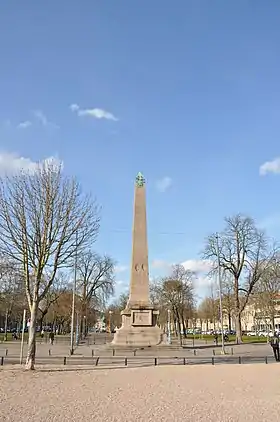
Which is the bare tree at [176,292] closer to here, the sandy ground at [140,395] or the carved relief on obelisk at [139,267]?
the carved relief on obelisk at [139,267]

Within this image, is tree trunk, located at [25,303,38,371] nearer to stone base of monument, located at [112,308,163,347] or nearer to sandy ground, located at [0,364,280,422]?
sandy ground, located at [0,364,280,422]

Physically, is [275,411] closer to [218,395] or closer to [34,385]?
[218,395]

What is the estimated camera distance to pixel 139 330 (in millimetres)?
34438

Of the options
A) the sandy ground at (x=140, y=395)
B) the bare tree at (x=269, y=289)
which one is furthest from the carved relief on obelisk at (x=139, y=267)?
the bare tree at (x=269, y=289)

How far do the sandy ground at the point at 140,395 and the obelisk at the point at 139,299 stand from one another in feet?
46.8

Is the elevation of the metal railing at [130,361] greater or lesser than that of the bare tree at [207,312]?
lesser

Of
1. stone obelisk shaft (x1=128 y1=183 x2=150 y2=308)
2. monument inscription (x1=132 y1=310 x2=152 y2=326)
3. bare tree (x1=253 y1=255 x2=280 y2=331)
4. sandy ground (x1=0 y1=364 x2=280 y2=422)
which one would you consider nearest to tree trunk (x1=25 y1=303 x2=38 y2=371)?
sandy ground (x1=0 y1=364 x2=280 y2=422)

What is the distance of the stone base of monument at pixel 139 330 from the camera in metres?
33.9

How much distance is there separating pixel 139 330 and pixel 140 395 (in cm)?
2191

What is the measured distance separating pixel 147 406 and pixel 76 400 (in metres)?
2.07

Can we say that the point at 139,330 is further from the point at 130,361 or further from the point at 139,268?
the point at 130,361

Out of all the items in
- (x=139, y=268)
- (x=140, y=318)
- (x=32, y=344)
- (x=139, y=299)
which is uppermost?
(x=139, y=268)

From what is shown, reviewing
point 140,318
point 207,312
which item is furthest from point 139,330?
point 207,312

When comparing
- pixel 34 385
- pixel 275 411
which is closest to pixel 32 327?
pixel 34 385
